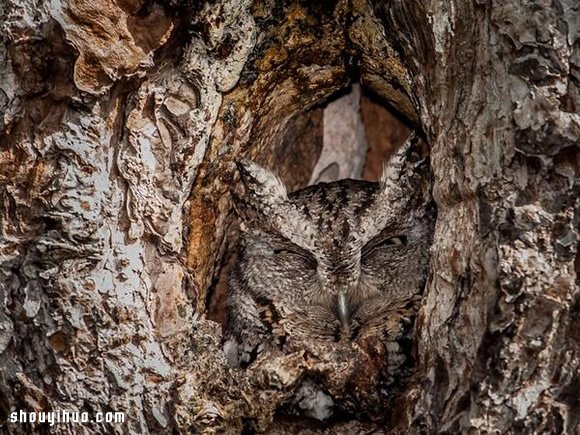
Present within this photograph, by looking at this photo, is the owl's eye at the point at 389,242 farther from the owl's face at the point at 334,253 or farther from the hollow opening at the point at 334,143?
the hollow opening at the point at 334,143

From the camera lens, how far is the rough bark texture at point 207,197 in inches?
78.5

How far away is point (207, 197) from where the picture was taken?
9.05ft

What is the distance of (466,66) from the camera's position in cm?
219

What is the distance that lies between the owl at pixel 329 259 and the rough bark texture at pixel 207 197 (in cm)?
23

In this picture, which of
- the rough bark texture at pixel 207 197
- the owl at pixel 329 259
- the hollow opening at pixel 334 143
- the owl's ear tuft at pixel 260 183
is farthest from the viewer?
the hollow opening at pixel 334 143

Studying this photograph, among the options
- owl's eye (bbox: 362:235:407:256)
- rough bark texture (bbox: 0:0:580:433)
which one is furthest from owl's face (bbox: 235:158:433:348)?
rough bark texture (bbox: 0:0:580:433)

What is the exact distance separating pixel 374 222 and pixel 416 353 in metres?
0.54

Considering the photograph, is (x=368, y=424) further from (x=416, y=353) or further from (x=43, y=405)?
(x=43, y=405)

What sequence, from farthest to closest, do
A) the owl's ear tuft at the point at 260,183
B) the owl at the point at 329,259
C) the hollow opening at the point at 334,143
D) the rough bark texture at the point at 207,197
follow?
1. the hollow opening at the point at 334,143
2. the owl's ear tuft at the point at 260,183
3. the owl at the point at 329,259
4. the rough bark texture at the point at 207,197

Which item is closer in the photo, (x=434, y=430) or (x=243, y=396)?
(x=434, y=430)

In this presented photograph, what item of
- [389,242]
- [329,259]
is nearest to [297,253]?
[329,259]

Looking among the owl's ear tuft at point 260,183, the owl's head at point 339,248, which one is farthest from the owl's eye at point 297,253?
the owl's ear tuft at point 260,183

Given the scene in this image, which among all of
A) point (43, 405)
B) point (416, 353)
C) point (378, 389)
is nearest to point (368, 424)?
point (378, 389)

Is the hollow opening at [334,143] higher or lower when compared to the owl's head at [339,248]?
higher
